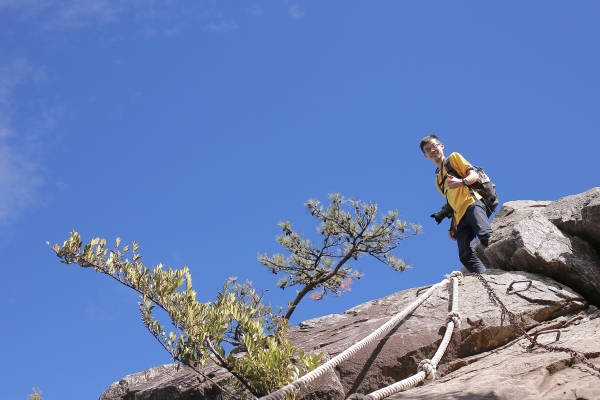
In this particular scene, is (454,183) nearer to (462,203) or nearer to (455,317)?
(462,203)

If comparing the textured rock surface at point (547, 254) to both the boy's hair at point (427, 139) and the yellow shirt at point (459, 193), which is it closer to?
the yellow shirt at point (459, 193)

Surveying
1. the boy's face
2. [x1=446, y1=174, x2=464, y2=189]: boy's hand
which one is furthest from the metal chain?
the boy's face

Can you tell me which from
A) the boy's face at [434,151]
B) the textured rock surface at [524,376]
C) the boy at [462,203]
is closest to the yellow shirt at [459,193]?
the boy at [462,203]

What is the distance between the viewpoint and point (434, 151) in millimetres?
5965

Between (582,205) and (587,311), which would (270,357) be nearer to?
(587,311)

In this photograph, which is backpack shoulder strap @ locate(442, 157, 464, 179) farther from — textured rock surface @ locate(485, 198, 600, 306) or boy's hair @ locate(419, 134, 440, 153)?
textured rock surface @ locate(485, 198, 600, 306)

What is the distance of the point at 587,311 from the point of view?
445cm

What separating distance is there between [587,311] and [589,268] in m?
0.50

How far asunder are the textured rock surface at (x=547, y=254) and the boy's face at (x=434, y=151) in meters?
1.04

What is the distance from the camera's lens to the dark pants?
5543 mm

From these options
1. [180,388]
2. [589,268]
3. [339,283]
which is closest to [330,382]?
[180,388]

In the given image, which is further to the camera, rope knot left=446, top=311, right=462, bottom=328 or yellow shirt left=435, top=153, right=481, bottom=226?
yellow shirt left=435, top=153, right=481, bottom=226

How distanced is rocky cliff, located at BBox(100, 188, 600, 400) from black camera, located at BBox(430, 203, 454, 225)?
0.80 metres

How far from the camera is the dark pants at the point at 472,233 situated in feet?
18.2
